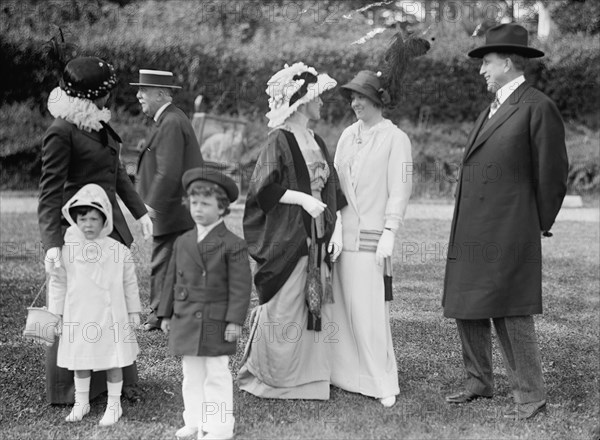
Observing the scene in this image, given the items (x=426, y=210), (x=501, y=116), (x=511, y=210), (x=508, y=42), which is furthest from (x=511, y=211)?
(x=426, y=210)

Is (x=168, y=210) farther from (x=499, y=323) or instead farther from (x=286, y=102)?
(x=499, y=323)

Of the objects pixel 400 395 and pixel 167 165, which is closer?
pixel 400 395

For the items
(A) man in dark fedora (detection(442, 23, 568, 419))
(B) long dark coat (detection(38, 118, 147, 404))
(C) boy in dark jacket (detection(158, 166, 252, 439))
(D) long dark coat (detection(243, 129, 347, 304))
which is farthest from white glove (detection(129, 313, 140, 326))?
(A) man in dark fedora (detection(442, 23, 568, 419))

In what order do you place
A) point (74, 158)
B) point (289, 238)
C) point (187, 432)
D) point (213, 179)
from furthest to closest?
point (289, 238)
point (74, 158)
point (187, 432)
point (213, 179)

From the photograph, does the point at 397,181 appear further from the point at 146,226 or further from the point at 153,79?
the point at 153,79

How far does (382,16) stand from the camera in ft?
69.4

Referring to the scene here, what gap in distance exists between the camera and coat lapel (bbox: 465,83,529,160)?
15.6ft

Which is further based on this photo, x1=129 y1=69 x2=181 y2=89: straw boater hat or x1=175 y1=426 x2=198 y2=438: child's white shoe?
x1=129 y1=69 x2=181 y2=89: straw boater hat

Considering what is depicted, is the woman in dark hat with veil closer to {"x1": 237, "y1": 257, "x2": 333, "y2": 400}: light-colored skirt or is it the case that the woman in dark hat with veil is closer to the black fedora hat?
{"x1": 237, "y1": 257, "x2": 333, "y2": 400}: light-colored skirt

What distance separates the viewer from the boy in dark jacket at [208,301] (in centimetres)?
420

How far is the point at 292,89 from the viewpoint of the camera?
4922mm

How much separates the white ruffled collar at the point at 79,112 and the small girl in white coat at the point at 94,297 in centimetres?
36

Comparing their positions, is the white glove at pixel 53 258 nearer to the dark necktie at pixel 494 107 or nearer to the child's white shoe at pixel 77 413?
the child's white shoe at pixel 77 413

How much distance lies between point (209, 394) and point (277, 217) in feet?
3.78
